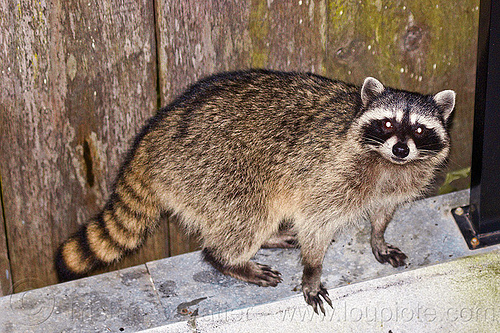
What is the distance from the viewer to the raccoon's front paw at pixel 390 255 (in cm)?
307

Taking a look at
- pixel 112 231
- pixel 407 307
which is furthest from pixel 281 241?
pixel 112 231

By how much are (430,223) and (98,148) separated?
1751mm

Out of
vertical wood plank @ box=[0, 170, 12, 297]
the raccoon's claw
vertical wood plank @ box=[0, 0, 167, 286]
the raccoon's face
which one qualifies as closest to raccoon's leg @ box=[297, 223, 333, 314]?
the raccoon's claw

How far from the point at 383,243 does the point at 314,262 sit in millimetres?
445

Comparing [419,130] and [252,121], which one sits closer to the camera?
[419,130]

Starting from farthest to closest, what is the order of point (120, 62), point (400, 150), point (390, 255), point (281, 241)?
point (281, 241) → point (390, 255) → point (120, 62) → point (400, 150)

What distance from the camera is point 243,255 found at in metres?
2.96

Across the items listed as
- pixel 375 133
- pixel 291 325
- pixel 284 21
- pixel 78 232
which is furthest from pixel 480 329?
pixel 78 232

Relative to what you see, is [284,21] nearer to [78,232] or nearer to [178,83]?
[178,83]

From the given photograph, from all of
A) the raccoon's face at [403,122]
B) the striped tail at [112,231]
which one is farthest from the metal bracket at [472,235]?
the striped tail at [112,231]

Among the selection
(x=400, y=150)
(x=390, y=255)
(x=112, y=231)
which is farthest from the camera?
(x=390, y=255)

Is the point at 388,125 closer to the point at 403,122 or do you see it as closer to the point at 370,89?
the point at 403,122

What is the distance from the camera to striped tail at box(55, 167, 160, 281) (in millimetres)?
2875

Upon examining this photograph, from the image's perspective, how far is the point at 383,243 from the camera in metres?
3.13
